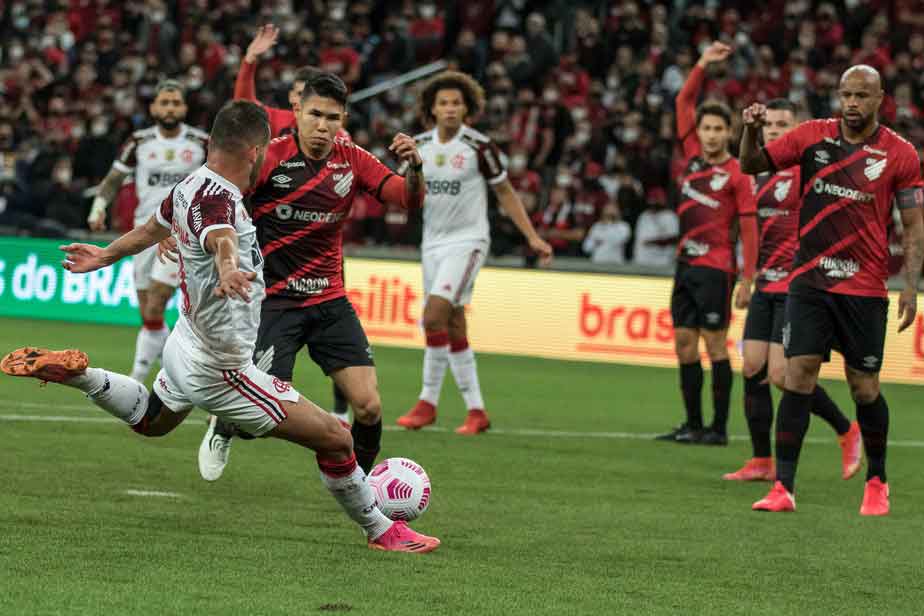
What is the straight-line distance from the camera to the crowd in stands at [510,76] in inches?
816

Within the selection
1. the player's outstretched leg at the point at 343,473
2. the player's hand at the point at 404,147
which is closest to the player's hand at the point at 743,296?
the player's hand at the point at 404,147

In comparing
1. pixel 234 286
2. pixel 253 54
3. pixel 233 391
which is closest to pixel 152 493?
pixel 233 391

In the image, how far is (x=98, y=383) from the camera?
6.82 meters

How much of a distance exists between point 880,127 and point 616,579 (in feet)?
10.7

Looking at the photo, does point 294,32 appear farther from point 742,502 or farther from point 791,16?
point 742,502

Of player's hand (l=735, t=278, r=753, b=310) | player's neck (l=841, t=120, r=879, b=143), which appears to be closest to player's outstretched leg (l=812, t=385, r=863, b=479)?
player's hand (l=735, t=278, r=753, b=310)

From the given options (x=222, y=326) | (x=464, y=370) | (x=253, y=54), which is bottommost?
(x=464, y=370)

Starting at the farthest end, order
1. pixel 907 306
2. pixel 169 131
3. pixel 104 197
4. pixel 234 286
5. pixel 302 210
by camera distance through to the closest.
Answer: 1. pixel 169 131
2. pixel 104 197
3. pixel 907 306
4. pixel 302 210
5. pixel 234 286

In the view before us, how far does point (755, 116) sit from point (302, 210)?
88.6 inches

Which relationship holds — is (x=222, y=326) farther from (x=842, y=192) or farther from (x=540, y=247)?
(x=540, y=247)

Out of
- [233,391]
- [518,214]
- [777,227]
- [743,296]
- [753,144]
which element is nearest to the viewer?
[233,391]

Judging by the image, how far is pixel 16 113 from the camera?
2700 centimetres

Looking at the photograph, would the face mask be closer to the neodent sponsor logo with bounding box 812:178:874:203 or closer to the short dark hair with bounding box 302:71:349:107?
the short dark hair with bounding box 302:71:349:107

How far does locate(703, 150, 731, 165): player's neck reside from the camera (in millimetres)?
11469
